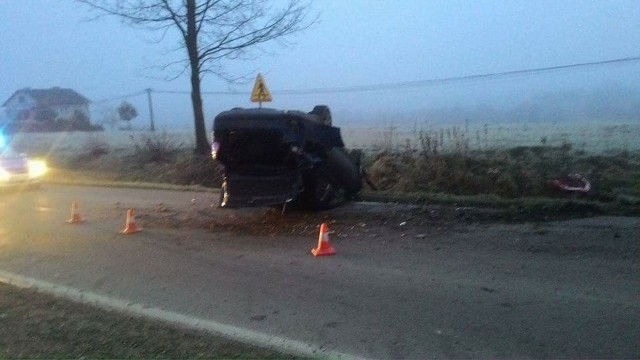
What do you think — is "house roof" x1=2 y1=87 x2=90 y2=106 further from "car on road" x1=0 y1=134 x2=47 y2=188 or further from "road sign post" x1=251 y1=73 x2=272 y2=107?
"road sign post" x1=251 y1=73 x2=272 y2=107

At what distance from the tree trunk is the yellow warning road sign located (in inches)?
219

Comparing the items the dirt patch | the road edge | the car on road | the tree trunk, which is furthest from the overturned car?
the car on road

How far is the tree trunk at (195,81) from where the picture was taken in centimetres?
2239

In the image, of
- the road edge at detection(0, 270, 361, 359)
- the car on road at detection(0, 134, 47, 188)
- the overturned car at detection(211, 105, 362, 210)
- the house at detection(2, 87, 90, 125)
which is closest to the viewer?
the road edge at detection(0, 270, 361, 359)

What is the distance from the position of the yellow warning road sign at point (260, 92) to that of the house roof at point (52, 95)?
59.0 metres

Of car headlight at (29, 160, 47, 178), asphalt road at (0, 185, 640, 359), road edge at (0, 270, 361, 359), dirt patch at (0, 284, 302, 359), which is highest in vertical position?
car headlight at (29, 160, 47, 178)

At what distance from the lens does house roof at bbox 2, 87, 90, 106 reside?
243 feet

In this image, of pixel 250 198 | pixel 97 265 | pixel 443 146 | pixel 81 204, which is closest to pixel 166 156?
pixel 81 204

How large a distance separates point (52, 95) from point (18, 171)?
62.2m

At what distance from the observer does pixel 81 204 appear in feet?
56.9

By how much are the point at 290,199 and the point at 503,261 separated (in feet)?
15.3

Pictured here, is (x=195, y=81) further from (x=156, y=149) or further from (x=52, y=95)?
(x=52, y=95)

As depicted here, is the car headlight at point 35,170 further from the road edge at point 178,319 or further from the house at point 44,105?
the house at point 44,105

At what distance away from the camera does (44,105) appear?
236ft
